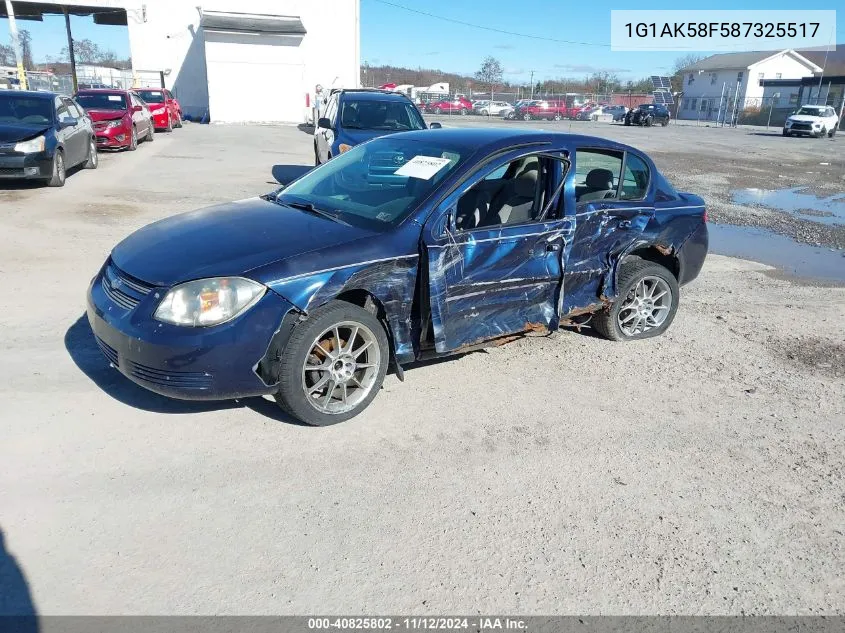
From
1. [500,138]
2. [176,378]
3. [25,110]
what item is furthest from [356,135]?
[176,378]

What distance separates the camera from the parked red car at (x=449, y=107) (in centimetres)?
4966

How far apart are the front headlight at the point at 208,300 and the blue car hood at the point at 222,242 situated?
0.18ft

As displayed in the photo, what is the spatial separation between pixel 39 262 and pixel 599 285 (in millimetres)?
5862

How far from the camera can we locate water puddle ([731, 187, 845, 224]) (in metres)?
12.1

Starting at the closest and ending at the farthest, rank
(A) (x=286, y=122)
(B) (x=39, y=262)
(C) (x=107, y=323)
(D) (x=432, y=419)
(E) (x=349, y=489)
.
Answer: (E) (x=349, y=489)
(C) (x=107, y=323)
(D) (x=432, y=419)
(B) (x=39, y=262)
(A) (x=286, y=122)

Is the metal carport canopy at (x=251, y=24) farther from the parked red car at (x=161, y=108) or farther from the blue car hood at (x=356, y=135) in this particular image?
the blue car hood at (x=356, y=135)

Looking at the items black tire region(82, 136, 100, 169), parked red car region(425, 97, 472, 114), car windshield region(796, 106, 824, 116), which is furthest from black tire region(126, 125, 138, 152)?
car windshield region(796, 106, 824, 116)

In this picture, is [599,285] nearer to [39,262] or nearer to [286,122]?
[39,262]

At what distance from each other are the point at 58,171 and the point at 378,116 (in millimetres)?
5773

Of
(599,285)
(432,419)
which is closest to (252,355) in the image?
(432,419)

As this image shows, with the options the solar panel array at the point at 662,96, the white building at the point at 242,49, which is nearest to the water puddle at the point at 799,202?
the white building at the point at 242,49

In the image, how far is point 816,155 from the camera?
25.3 meters

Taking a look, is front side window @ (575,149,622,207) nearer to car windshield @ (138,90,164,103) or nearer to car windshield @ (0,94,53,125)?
car windshield @ (0,94,53,125)

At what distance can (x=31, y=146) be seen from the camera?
1080cm
